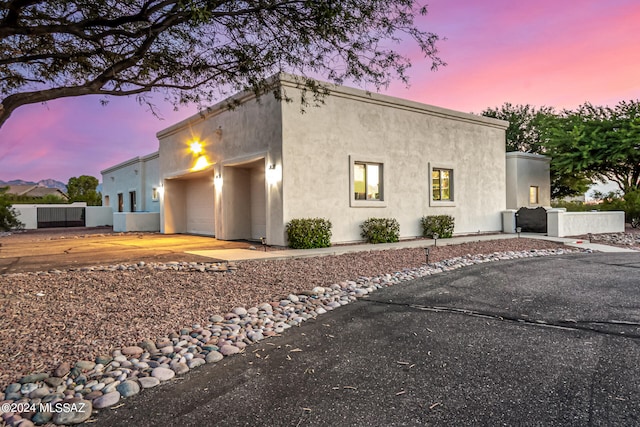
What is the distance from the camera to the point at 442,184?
1351 cm

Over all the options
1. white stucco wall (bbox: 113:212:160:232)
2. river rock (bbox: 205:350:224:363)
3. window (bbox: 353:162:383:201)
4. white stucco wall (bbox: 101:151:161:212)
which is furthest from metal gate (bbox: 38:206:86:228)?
river rock (bbox: 205:350:224:363)

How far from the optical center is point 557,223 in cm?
1304

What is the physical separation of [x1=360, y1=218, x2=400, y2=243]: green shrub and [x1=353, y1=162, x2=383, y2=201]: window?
2.61ft

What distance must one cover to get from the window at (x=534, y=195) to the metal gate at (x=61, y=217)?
29283mm

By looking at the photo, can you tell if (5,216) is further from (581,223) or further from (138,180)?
(581,223)

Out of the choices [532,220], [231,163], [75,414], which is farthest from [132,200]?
[75,414]

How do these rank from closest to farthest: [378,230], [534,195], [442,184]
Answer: [378,230], [442,184], [534,195]

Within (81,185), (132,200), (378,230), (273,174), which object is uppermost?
(81,185)

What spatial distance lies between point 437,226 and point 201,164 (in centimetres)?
876

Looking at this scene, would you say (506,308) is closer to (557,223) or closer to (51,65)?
(51,65)

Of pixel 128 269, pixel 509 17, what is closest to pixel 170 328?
pixel 128 269

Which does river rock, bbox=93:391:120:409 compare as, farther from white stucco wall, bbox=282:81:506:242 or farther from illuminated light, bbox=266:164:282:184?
illuminated light, bbox=266:164:282:184

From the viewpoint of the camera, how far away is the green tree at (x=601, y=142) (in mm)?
16406

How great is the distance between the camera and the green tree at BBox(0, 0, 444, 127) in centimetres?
450
